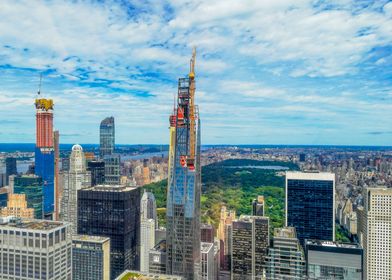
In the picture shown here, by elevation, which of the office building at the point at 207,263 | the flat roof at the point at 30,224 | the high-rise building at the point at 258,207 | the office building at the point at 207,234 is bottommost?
the office building at the point at 207,263

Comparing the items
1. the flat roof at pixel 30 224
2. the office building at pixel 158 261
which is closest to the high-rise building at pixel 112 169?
the office building at pixel 158 261

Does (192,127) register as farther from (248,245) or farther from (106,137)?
(106,137)

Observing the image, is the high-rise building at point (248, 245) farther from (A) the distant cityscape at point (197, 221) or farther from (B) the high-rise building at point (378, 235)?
(B) the high-rise building at point (378, 235)

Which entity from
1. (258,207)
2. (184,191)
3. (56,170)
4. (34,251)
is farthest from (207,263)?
(56,170)

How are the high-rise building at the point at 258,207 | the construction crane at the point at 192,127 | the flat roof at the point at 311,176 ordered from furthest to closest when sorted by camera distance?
1. the flat roof at the point at 311,176
2. the high-rise building at the point at 258,207
3. the construction crane at the point at 192,127

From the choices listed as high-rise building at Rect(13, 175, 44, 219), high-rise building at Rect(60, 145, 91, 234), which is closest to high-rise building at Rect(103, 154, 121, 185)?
high-rise building at Rect(60, 145, 91, 234)
